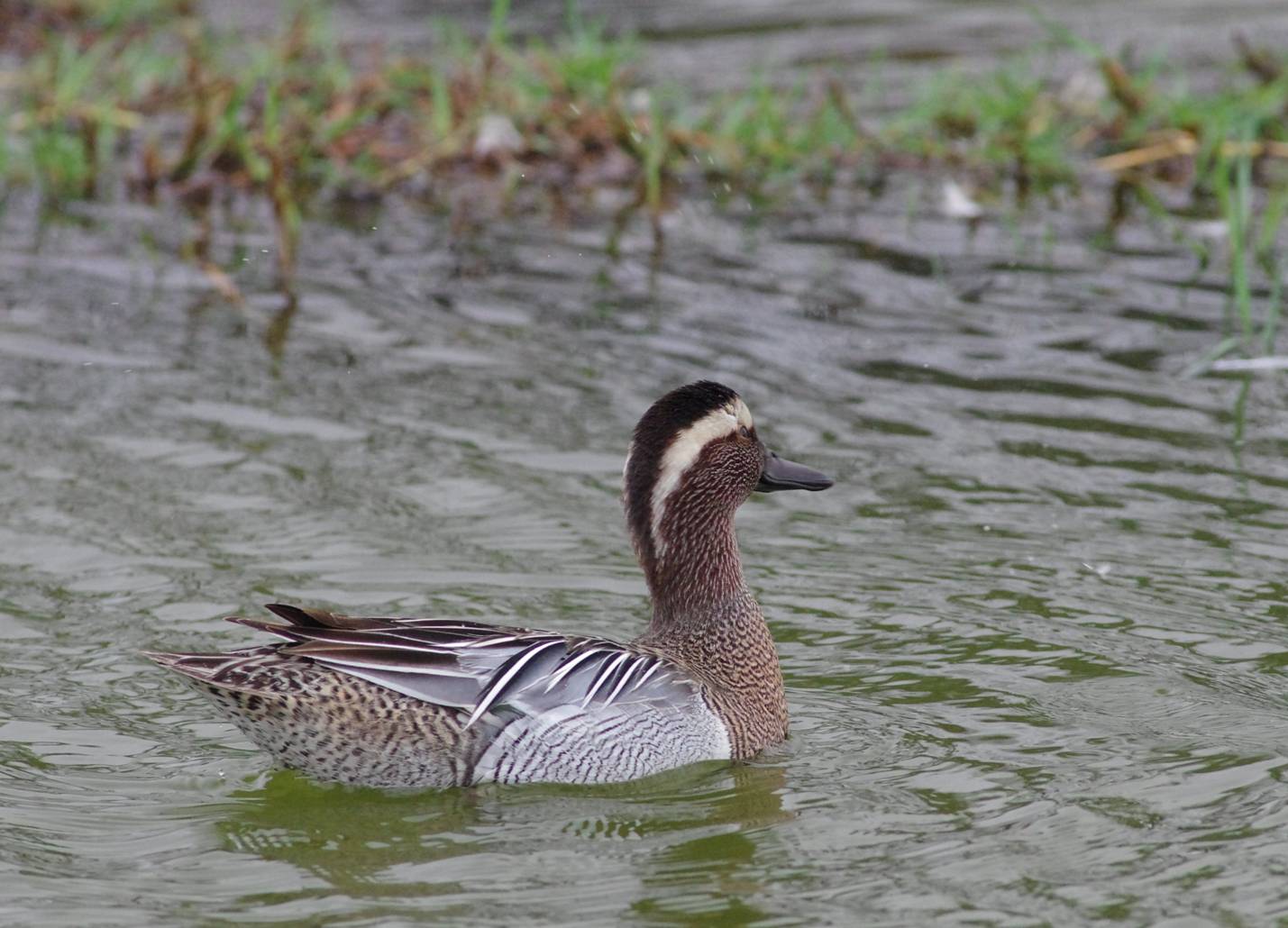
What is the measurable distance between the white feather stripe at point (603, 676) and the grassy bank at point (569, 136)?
A: 5.89 meters

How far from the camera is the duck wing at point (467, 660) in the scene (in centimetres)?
616

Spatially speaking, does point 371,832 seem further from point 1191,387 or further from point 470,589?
point 1191,387

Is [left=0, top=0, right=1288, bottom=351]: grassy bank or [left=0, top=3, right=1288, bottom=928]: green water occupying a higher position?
[left=0, top=0, right=1288, bottom=351]: grassy bank

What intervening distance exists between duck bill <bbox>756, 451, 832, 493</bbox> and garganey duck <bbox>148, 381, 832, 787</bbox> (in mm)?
442

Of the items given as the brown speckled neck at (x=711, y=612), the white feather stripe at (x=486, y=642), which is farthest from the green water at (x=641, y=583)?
the white feather stripe at (x=486, y=642)

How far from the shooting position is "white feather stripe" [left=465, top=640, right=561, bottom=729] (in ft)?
20.2

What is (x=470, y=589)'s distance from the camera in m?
7.53

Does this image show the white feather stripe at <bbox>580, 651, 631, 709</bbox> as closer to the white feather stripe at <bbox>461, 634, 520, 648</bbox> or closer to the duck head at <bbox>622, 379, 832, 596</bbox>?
the white feather stripe at <bbox>461, 634, 520, 648</bbox>

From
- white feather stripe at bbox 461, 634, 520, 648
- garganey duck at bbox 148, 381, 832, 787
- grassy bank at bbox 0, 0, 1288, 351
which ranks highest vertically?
grassy bank at bbox 0, 0, 1288, 351

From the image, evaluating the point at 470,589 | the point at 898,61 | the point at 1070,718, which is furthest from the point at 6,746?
the point at 898,61

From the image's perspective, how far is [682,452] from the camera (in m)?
6.70

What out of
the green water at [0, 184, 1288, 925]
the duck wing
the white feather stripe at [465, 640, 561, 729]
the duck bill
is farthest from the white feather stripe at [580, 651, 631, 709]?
the duck bill

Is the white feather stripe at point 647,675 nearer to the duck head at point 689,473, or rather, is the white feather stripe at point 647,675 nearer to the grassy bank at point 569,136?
the duck head at point 689,473

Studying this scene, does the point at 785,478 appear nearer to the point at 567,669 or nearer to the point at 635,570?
the point at 635,570
